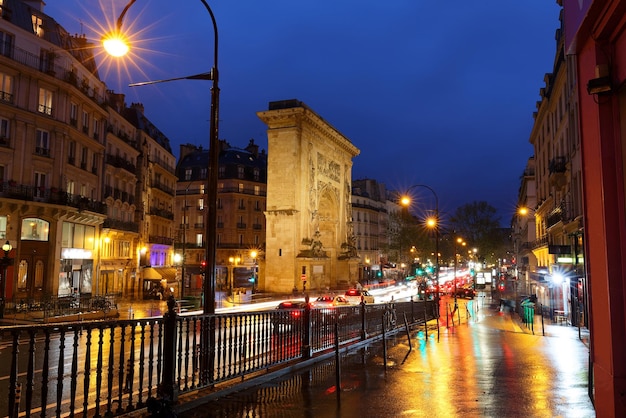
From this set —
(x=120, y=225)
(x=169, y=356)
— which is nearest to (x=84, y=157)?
(x=120, y=225)

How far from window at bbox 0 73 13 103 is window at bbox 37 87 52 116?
6.49 feet

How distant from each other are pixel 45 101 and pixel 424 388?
3157 cm

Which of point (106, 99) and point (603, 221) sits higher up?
point (106, 99)

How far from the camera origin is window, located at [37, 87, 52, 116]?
3164 centimetres

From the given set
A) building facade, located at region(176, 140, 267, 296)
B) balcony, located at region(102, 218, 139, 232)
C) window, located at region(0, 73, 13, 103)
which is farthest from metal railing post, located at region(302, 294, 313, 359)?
building facade, located at region(176, 140, 267, 296)

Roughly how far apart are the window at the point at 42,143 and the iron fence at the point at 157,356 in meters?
17.5

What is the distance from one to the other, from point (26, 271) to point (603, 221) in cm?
3314

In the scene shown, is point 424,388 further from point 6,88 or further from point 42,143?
point 42,143

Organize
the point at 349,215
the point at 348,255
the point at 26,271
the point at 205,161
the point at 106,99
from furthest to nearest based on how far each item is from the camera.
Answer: the point at 205,161 → the point at 349,215 → the point at 348,255 → the point at 106,99 → the point at 26,271

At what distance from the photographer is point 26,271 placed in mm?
30703

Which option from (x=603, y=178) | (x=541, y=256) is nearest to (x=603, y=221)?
(x=603, y=178)

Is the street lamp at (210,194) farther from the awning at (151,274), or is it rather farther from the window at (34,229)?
the awning at (151,274)

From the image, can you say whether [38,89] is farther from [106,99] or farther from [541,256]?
[541,256]

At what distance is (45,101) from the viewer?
32031 millimetres
